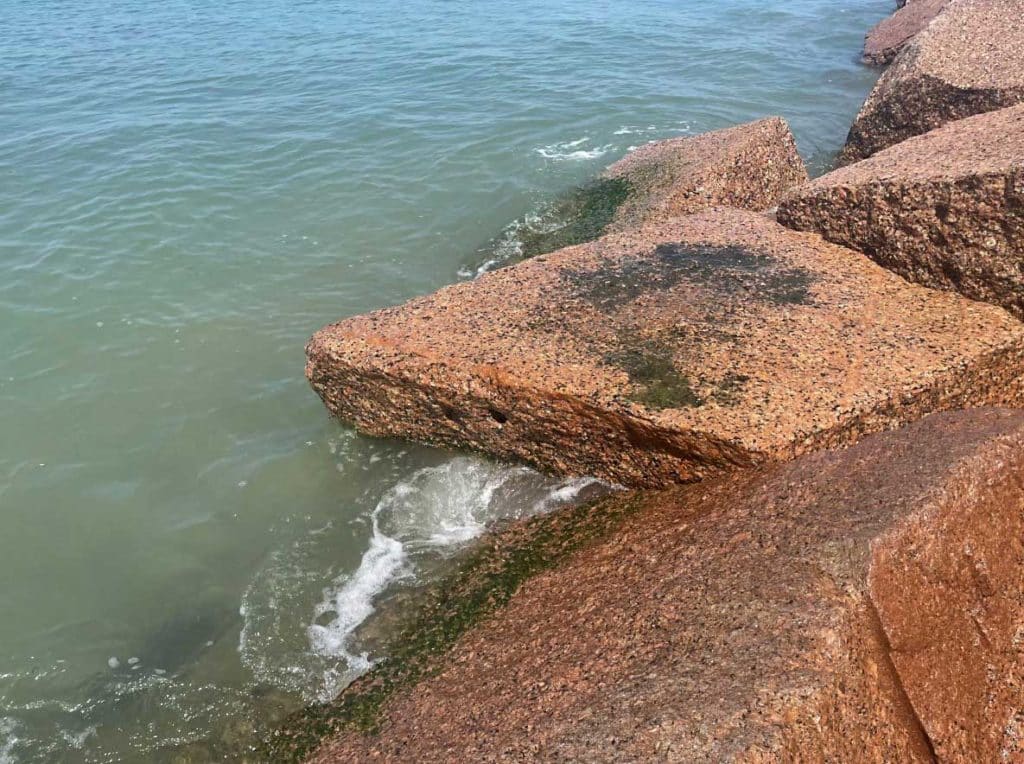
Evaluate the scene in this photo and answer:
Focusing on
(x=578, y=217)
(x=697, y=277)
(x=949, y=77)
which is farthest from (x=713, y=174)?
(x=697, y=277)

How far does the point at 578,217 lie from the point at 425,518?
16.4 ft

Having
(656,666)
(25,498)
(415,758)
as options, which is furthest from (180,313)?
(656,666)

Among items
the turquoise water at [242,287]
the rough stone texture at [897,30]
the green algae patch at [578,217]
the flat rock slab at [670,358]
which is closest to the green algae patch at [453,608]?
the turquoise water at [242,287]

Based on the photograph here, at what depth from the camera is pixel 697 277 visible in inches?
205

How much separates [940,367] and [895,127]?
5.77 meters

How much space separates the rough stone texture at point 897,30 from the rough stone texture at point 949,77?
701cm

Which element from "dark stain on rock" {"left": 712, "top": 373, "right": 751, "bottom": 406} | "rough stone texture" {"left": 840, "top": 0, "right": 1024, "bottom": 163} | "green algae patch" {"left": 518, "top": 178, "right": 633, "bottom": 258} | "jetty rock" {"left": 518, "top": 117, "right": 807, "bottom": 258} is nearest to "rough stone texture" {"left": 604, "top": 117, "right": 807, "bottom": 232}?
"jetty rock" {"left": 518, "top": 117, "right": 807, "bottom": 258}

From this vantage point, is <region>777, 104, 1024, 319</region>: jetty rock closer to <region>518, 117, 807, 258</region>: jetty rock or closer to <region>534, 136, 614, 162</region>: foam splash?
<region>518, 117, 807, 258</region>: jetty rock

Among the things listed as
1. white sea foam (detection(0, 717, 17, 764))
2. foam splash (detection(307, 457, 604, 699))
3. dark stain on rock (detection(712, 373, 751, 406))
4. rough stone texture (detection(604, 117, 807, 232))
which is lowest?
white sea foam (detection(0, 717, 17, 764))

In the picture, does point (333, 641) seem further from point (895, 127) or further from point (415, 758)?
point (895, 127)

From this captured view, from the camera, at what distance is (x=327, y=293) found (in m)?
8.29

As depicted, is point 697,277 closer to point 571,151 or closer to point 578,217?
point 578,217

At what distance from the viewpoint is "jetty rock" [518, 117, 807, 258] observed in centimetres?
798

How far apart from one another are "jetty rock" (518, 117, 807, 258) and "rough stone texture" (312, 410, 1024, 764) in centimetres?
484
